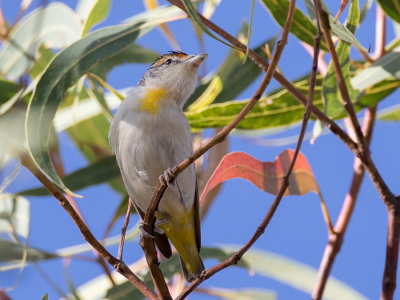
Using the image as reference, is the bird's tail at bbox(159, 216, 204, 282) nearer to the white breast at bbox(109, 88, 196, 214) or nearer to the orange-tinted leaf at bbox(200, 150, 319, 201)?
the white breast at bbox(109, 88, 196, 214)

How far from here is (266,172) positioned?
224 cm

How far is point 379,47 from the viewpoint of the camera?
2584mm

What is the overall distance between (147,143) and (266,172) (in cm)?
55

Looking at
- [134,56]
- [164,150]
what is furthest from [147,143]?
[134,56]

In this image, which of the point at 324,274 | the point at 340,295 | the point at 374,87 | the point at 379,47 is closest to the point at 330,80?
the point at 374,87

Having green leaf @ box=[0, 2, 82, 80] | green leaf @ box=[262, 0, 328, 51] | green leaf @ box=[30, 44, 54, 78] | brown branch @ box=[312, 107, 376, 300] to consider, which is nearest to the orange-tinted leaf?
brown branch @ box=[312, 107, 376, 300]

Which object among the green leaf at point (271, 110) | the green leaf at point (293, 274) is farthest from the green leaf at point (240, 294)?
the green leaf at point (271, 110)

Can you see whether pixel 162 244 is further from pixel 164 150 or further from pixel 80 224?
pixel 80 224

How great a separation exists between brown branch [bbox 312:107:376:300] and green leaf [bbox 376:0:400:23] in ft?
1.54

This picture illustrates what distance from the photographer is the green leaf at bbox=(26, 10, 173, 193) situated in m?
1.96

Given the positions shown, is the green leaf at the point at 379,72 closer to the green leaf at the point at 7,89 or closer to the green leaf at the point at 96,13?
the green leaf at the point at 96,13

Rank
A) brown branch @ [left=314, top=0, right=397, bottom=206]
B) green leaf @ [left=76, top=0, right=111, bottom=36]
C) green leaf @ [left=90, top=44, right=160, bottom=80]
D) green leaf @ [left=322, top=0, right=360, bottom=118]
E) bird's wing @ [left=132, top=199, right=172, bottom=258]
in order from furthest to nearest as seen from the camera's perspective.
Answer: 1. green leaf @ [left=90, top=44, right=160, bottom=80]
2. green leaf @ [left=76, top=0, right=111, bottom=36]
3. bird's wing @ [left=132, top=199, right=172, bottom=258]
4. green leaf @ [left=322, top=0, right=360, bottom=118]
5. brown branch @ [left=314, top=0, right=397, bottom=206]

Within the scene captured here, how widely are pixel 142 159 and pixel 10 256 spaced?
2.91 feet

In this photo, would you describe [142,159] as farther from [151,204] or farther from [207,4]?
[207,4]
